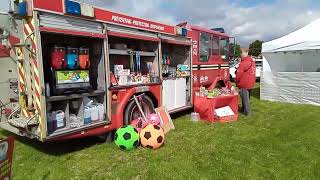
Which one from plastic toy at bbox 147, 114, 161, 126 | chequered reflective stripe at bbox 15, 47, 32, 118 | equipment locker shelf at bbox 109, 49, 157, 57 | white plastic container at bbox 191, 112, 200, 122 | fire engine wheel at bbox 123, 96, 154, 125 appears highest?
equipment locker shelf at bbox 109, 49, 157, 57

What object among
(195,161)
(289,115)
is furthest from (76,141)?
(289,115)

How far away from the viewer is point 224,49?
10.7 m

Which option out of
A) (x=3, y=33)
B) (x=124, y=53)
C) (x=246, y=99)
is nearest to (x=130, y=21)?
(x=124, y=53)

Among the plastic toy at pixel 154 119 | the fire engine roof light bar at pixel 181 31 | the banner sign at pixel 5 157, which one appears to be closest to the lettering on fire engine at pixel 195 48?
the fire engine roof light bar at pixel 181 31

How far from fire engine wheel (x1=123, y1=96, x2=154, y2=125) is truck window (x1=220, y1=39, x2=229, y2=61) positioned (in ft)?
14.0

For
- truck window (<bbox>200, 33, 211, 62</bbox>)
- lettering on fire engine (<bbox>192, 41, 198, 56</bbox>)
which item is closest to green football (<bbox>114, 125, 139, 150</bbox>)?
lettering on fire engine (<bbox>192, 41, 198, 56</bbox>)

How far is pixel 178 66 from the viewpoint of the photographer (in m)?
8.66

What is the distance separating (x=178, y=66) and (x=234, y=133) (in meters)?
2.48

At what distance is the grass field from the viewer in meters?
4.81

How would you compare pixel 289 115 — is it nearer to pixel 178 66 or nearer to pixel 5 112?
pixel 178 66

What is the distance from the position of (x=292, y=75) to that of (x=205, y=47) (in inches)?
179

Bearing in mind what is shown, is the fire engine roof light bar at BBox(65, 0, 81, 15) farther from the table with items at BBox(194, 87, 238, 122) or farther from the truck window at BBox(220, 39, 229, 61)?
the truck window at BBox(220, 39, 229, 61)

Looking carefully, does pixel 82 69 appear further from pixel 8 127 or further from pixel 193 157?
pixel 193 157

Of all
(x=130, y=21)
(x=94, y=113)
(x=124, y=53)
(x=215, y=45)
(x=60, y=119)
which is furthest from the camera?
(x=215, y=45)
